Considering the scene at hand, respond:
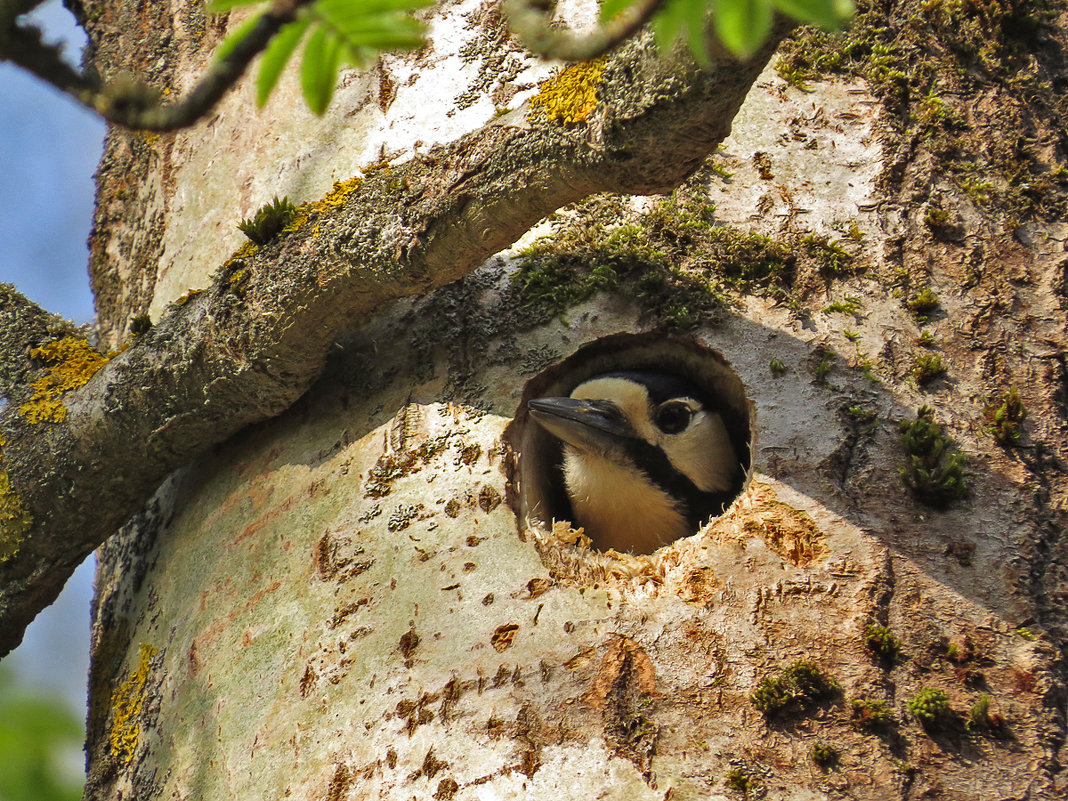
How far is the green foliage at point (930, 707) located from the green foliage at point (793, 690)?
0.17 m

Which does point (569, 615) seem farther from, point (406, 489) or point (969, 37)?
point (969, 37)

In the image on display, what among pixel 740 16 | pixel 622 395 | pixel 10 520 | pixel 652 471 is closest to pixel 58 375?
pixel 10 520

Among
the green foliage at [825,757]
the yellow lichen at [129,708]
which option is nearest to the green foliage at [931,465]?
the green foliage at [825,757]

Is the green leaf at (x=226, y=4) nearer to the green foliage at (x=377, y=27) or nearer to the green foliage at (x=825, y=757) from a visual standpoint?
the green foliage at (x=377, y=27)

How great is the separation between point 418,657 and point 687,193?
170 centimetres

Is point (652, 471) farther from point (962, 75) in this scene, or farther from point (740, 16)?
point (740, 16)

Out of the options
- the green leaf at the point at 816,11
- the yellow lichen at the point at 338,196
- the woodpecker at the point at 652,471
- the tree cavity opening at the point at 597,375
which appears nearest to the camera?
the green leaf at the point at 816,11

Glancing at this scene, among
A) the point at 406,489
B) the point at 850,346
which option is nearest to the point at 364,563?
the point at 406,489

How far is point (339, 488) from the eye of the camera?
2.77m

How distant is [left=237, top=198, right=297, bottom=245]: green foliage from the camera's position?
2945mm

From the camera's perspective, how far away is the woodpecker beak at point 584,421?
3369 mm

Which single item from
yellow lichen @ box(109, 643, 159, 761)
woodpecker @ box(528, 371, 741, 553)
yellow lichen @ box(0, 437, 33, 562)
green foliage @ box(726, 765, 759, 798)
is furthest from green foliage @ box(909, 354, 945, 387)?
yellow lichen @ box(0, 437, 33, 562)

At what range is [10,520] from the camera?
124 inches

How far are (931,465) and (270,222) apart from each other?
204 cm
